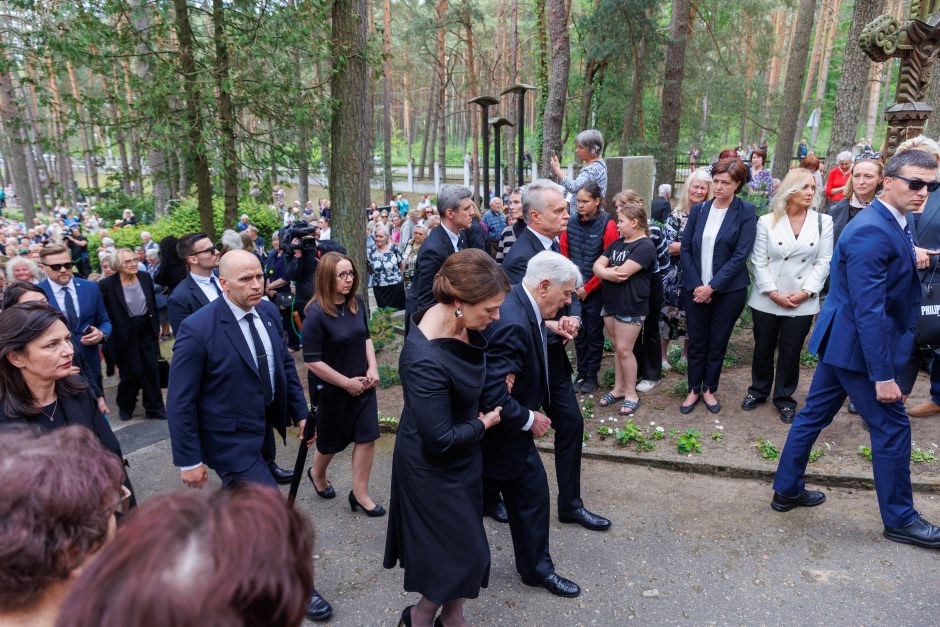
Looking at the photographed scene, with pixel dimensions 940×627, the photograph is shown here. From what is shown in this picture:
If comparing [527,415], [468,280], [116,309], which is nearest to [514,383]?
[527,415]

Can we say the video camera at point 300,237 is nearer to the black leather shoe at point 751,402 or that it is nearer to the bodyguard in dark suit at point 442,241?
the bodyguard in dark suit at point 442,241

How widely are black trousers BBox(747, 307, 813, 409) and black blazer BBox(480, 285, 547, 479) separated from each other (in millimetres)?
2693

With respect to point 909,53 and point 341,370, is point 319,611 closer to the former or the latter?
point 341,370

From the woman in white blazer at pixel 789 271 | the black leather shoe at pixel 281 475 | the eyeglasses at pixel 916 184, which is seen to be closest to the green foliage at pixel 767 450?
the woman in white blazer at pixel 789 271

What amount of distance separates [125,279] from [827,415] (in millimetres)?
6352

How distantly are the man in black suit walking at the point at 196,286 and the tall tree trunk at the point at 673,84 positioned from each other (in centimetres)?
1273

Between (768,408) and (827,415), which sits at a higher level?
(827,415)


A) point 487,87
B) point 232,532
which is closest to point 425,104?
point 487,87

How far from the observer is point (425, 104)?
5894cm

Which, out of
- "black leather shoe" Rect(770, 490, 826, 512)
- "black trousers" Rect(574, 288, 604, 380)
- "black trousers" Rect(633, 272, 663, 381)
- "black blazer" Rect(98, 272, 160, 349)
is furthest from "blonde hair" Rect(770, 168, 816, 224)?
"black blazer" Rect(98, 272, 160, 349)

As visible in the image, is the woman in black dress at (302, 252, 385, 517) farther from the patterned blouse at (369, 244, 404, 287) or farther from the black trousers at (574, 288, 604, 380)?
the patterned blouse at (369, 244, 404, 287)

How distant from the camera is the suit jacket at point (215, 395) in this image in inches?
124

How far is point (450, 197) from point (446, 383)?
2830 mm

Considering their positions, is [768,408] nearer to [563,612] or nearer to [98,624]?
[563,612]
